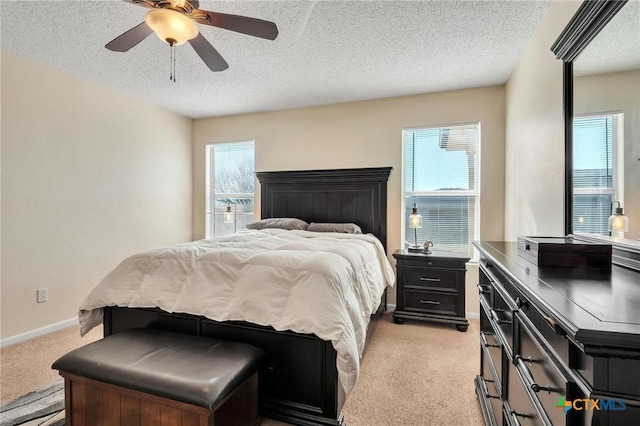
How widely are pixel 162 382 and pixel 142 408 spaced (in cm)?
20

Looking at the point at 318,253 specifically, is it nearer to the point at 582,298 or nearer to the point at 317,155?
the point at 582,298

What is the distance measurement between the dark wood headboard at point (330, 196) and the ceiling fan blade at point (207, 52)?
2.07 metres

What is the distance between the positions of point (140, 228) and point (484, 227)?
13.8 feet

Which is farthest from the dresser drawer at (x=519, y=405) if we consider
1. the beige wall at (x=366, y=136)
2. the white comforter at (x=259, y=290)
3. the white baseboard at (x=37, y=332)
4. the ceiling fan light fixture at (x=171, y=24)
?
the white baseboard at (x=37, y=332)

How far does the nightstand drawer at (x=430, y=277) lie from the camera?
318 centimetres

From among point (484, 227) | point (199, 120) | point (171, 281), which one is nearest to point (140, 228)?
point (199, 120)

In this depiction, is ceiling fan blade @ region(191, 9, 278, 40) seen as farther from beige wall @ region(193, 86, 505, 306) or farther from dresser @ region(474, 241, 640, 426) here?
beige wall @ region(193, 86, 505, 306)

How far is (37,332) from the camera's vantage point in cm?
292

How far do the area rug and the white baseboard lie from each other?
1.14 metres

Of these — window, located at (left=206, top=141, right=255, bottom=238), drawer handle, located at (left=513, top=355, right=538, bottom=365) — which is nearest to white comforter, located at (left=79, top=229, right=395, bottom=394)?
drawer handle, located at (left=513, top=355, right=538, bottom=365)

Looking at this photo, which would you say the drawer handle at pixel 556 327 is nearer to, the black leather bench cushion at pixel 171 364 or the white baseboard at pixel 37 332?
the black leather bench cushion at pixel 171 364

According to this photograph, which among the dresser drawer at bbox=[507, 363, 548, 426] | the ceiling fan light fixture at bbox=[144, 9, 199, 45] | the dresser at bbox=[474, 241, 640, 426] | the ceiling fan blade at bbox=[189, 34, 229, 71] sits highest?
the ceiling fan blade at bbox=[189, 34, 229, 71]

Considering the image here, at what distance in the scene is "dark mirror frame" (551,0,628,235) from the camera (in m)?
1.42

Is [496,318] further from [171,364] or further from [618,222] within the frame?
[171,364]
